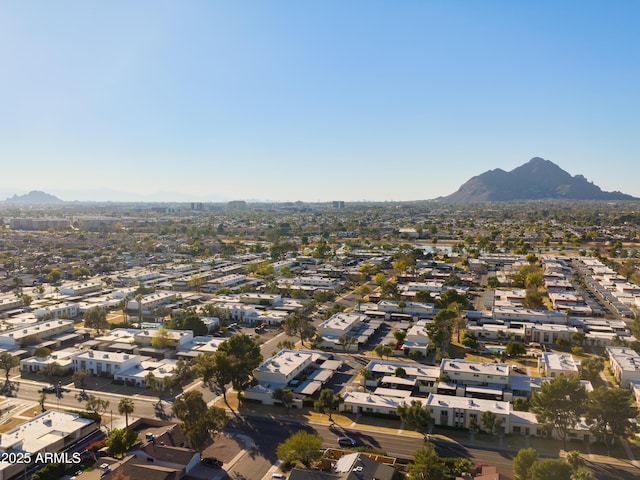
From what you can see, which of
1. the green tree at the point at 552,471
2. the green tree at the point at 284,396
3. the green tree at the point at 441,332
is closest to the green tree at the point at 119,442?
the green tree at the point at 284,396

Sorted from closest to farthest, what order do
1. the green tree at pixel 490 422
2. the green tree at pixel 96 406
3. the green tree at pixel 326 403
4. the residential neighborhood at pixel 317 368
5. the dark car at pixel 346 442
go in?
the residential neighborhood at pixel 317 368 → the dark car at pixel 346 442 → the green tree at pixel 490 422 → the green tree at pixel 96 406 → the green tree at pixel 326 403

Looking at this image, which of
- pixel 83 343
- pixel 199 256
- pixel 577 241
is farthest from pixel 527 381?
pixel 577 241

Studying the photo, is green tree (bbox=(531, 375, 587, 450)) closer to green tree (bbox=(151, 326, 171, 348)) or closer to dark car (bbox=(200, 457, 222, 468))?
dark car (bbox=(200, 457, 222, 468))

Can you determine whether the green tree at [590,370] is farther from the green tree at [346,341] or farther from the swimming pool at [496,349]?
the green tree at [346,341]

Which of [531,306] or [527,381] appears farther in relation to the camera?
[531,306]

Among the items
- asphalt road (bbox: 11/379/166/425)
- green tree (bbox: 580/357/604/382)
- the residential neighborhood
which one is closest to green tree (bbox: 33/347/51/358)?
the residential neighborhood

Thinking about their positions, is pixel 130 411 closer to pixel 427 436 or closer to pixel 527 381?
pixel 427 436

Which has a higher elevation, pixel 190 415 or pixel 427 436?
pixel 190 415
